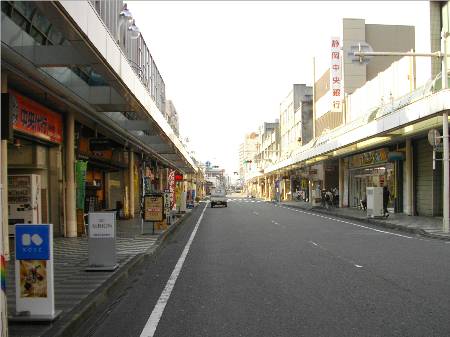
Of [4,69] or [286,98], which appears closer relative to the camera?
[4,69]

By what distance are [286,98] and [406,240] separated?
70.6 meters

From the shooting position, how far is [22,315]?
6375 mm

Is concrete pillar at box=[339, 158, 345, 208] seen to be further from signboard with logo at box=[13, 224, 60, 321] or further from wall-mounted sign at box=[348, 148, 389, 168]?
signboard with logo at box=[13, 224, 60, 321]

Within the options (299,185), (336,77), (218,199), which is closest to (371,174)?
(336,77)

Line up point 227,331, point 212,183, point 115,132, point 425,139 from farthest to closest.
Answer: point 212,183, point 425,139, point 115,132, point 227,331

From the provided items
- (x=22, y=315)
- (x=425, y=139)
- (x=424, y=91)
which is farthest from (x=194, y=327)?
(x=425, y=139)

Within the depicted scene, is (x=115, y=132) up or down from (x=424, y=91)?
down

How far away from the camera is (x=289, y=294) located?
8195 mm

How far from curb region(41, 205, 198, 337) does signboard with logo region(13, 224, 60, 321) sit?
10.2 inches

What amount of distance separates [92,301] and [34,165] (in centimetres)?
967

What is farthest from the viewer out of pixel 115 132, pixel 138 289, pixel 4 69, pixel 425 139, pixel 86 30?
pixel 425 139

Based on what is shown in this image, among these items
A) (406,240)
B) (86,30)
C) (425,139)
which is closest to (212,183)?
(425,139)

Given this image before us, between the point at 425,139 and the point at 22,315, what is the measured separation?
85.6ft

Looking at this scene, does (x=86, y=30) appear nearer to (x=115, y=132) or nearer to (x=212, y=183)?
(x=115, y=132)
